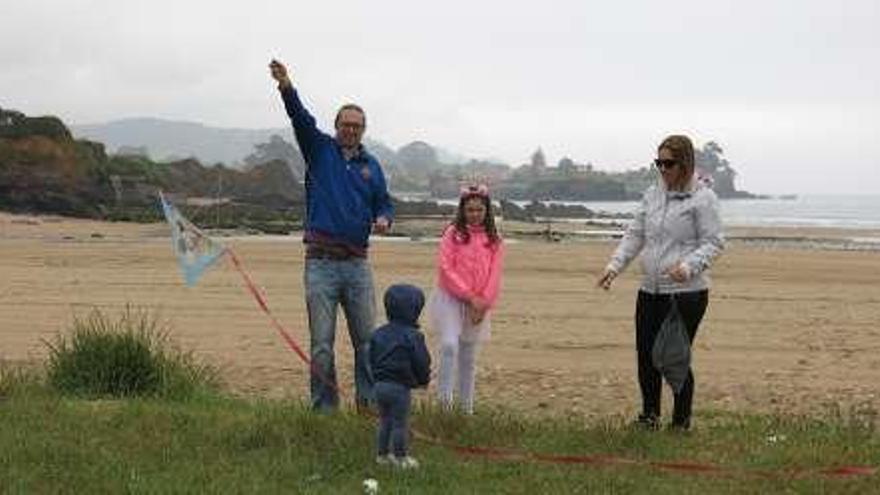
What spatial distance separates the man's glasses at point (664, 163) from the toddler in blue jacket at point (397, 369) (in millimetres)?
1860

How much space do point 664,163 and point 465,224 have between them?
1.47 meters

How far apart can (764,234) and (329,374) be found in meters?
45.7

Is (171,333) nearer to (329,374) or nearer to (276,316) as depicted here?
(276,316)

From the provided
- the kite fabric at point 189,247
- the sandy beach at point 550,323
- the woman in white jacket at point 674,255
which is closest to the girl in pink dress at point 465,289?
the woman in white jacket at point 674,255

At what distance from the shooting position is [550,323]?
1574 cm

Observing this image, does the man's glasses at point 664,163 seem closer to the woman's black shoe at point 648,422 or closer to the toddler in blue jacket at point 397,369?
the woman's black shoe at point 648,422

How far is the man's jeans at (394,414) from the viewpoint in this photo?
6.36 meters

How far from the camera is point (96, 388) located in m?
8.45

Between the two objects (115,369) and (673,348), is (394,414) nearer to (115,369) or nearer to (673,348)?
(673,348)

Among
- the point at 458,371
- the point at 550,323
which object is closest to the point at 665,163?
the point at 458,371

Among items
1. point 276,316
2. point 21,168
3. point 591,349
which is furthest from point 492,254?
point 21,168

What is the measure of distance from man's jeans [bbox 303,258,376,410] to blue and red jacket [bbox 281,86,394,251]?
0.17 metres

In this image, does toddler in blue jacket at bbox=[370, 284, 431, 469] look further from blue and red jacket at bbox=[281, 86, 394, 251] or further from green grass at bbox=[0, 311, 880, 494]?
blue and red jacket at bbox=[281, 86, 394, 251]

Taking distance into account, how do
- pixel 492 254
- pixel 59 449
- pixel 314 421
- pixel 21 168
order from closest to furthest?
pixel 59 449 < pixel 314 421 < pixel 492 254 < pixel 21 168
